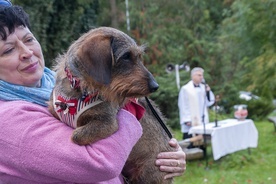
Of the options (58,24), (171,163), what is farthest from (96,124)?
(58,24)

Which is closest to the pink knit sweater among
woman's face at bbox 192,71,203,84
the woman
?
the woman

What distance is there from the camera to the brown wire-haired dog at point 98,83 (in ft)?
7.88

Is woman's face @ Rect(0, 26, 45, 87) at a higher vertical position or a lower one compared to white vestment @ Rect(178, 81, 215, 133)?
higher

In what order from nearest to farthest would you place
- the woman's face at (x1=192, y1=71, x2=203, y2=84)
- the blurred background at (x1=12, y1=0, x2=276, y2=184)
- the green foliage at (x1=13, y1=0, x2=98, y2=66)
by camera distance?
1. the woman's face at (x1=192, y1=71, x2=203, y2=84)
2. the blurred background at (x1=12, y1=0, x2=276, y2=184)
3. the green foliage at (x1=13, y1=0, x2=98, y2=66)

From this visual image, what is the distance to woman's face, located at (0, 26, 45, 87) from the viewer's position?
8.47 ft

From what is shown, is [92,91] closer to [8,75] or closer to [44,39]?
[8,75]

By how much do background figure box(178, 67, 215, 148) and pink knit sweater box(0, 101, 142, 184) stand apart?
921cm

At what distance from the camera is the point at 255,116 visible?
20.8 meters

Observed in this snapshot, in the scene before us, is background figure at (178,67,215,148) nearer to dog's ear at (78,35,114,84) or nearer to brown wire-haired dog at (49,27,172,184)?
brown wire-haired dog at (49,27,172,184)

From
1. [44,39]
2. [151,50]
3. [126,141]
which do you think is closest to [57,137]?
[126,141]

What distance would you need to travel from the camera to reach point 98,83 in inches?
95.1

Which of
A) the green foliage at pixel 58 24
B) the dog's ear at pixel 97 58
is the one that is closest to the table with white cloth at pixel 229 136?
the green foliage at pixel 58 24

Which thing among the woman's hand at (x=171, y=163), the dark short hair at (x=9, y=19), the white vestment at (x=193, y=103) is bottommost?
the white vestment at (x=193, y=103)

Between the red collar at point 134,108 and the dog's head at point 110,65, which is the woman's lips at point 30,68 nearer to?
the dog's head at point 110,65
